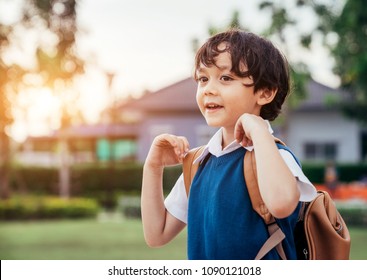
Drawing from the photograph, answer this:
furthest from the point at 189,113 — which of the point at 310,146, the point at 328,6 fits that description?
the point at 328,6

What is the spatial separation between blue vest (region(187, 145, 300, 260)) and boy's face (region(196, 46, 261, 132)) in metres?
0.07

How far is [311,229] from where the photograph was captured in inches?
46.9

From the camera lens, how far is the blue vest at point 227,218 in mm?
1164

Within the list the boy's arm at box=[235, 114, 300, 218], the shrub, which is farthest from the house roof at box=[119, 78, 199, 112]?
the boy's arm at box=[235, 114, 300, 218]

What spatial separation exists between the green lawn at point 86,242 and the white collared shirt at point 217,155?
4485mm

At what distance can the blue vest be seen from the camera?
1.16 meters

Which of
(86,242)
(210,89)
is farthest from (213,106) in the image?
(86,242)

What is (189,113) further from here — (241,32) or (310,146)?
(241,32)

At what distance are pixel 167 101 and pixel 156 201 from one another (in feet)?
46.3

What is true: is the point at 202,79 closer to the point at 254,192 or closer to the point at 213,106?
the point at 213,106

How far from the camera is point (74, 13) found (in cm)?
926

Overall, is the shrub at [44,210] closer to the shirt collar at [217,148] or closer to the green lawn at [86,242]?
the green lawn at [86,242]

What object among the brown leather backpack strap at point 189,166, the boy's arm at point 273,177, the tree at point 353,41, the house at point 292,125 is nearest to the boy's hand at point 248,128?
the boy's arm at point 273,177

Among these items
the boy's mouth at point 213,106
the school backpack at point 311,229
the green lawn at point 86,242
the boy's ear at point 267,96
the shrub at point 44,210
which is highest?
the shrub at point 44,210
